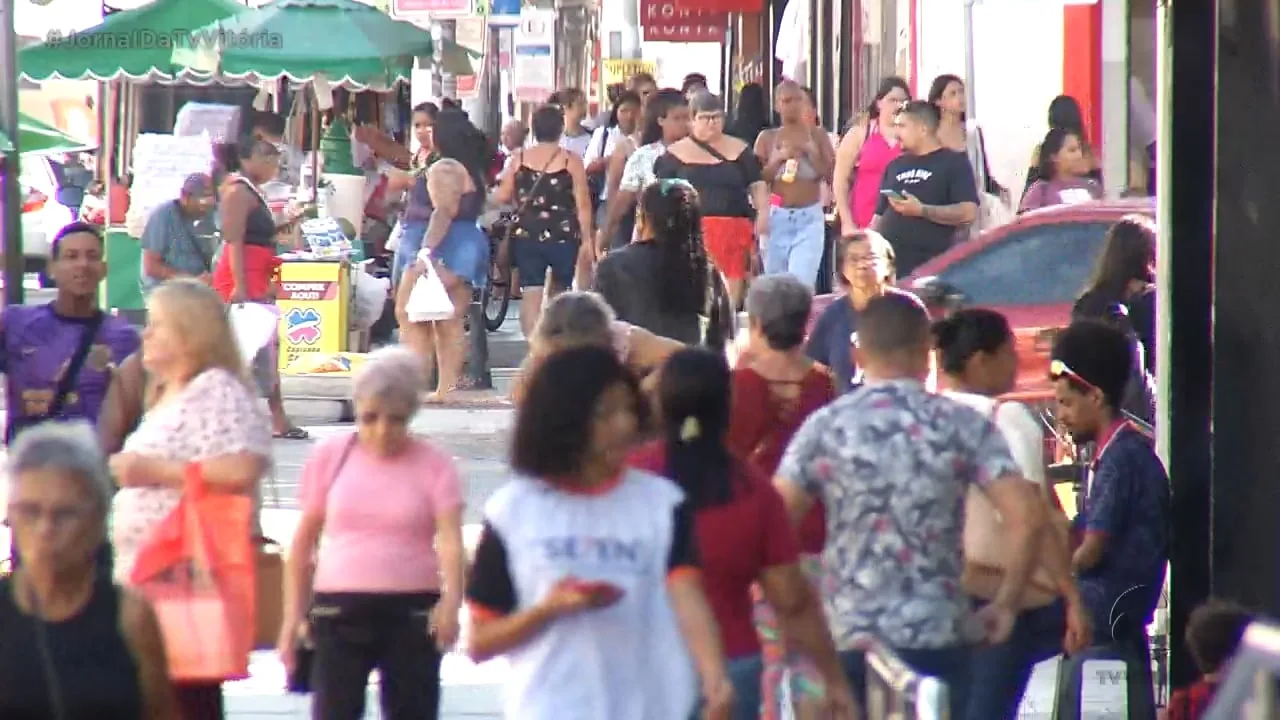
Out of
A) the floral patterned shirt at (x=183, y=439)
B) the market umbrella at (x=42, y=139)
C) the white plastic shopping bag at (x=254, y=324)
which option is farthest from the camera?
the market umbrella at (x=42, y=139)

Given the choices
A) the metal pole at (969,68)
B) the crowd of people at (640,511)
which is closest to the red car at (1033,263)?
the crowd of people at (640,511)

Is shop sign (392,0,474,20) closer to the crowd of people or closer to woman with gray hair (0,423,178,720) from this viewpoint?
the crowd of people

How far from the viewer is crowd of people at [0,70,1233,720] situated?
509 cm

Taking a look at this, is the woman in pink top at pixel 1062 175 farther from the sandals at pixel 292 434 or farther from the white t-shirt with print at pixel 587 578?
the white t-shirt with print at pixel 587 578

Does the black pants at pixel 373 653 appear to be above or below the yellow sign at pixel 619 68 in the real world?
below

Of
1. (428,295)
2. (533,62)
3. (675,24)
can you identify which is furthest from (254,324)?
(675,24)

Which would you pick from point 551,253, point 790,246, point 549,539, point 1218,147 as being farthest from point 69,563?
point 551,253

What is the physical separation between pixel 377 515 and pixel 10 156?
3437 mm

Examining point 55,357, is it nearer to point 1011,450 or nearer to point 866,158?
point 1011,450

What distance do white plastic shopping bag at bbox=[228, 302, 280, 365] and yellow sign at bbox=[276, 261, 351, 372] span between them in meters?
4.27

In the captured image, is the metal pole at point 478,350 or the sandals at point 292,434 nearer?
the sandals at point 292,434

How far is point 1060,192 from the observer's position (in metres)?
14.2

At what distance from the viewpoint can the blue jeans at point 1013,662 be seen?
667cm

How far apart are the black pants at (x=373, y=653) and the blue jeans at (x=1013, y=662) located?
138cm
